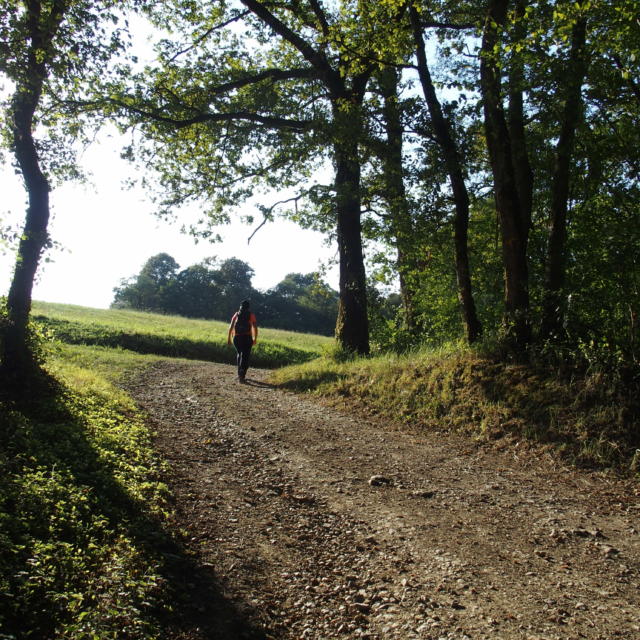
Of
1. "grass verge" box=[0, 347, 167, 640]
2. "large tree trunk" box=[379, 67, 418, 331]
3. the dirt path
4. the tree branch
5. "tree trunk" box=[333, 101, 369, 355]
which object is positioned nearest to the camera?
"grass verge" box=[0, 347, 167, 640]

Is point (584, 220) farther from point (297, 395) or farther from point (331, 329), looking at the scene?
point (331, 329)

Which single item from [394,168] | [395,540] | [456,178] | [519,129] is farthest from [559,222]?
[395,540]

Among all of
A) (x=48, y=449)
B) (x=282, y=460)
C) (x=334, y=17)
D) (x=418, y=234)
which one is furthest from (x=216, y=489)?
(x=334, y=17)

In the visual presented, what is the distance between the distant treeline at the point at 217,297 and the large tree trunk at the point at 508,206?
7106 cm

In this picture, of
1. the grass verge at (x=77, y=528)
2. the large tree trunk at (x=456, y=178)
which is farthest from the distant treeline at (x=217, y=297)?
the grass verge at (x=77, y=528)

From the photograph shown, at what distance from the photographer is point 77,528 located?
3.97 metres

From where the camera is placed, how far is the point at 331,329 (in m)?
84.4

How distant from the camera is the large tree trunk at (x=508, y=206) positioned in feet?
29.2

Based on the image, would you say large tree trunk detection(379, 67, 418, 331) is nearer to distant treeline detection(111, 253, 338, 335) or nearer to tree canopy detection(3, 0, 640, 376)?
tree canopy detection(3, 0, 640, 376)

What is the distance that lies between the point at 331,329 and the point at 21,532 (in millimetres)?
80789

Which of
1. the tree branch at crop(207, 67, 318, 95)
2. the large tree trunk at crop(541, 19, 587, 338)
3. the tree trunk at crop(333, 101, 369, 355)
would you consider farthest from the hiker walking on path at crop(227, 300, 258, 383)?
the large tree trunk at crop(541, 19, 587, 338)

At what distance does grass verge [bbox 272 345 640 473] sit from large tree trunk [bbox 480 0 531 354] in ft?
2.82

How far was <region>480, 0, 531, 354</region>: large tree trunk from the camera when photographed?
29.2 ft

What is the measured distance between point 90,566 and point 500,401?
21.4 feet
